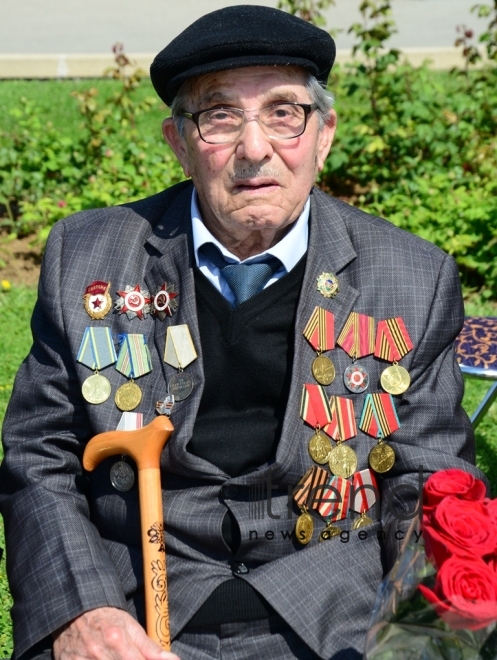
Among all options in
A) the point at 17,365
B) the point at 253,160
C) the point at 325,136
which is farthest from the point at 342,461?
the point at 17,365

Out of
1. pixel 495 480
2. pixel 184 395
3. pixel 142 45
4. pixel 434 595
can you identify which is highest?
pixel 142 45

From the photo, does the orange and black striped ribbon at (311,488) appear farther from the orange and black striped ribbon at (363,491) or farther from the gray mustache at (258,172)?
the gray mustache at (258,172)

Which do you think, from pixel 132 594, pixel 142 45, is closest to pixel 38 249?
pixel 132 594

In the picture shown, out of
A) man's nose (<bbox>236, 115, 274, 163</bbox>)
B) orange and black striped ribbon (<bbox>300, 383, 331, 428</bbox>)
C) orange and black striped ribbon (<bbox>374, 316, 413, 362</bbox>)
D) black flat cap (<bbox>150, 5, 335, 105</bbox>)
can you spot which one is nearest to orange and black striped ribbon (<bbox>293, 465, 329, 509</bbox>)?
orange and black striped ribbon (<bbox>300, 383, 331, 428</bbox>)

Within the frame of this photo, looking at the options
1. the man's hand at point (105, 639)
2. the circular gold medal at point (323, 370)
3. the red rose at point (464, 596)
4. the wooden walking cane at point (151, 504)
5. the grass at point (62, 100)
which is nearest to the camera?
the red rose at point (464, 596)

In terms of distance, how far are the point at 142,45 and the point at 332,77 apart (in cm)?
479

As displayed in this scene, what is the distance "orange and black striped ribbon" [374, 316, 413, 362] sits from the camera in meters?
2.51

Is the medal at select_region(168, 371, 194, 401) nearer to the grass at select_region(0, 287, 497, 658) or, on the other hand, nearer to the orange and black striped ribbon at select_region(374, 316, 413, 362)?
the orange and black striped ribbon at select_region(374, 316, 413, 362)

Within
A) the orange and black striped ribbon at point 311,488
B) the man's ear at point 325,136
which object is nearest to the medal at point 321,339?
the orange and black striped ribbon at point 311,488

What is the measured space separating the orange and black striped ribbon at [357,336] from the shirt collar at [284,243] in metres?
0.21

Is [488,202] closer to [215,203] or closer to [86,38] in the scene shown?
[215,203]

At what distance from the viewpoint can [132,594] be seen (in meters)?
2.47

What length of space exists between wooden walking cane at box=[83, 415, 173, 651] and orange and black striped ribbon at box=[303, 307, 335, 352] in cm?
41

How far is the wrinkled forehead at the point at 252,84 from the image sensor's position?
2.49 m
